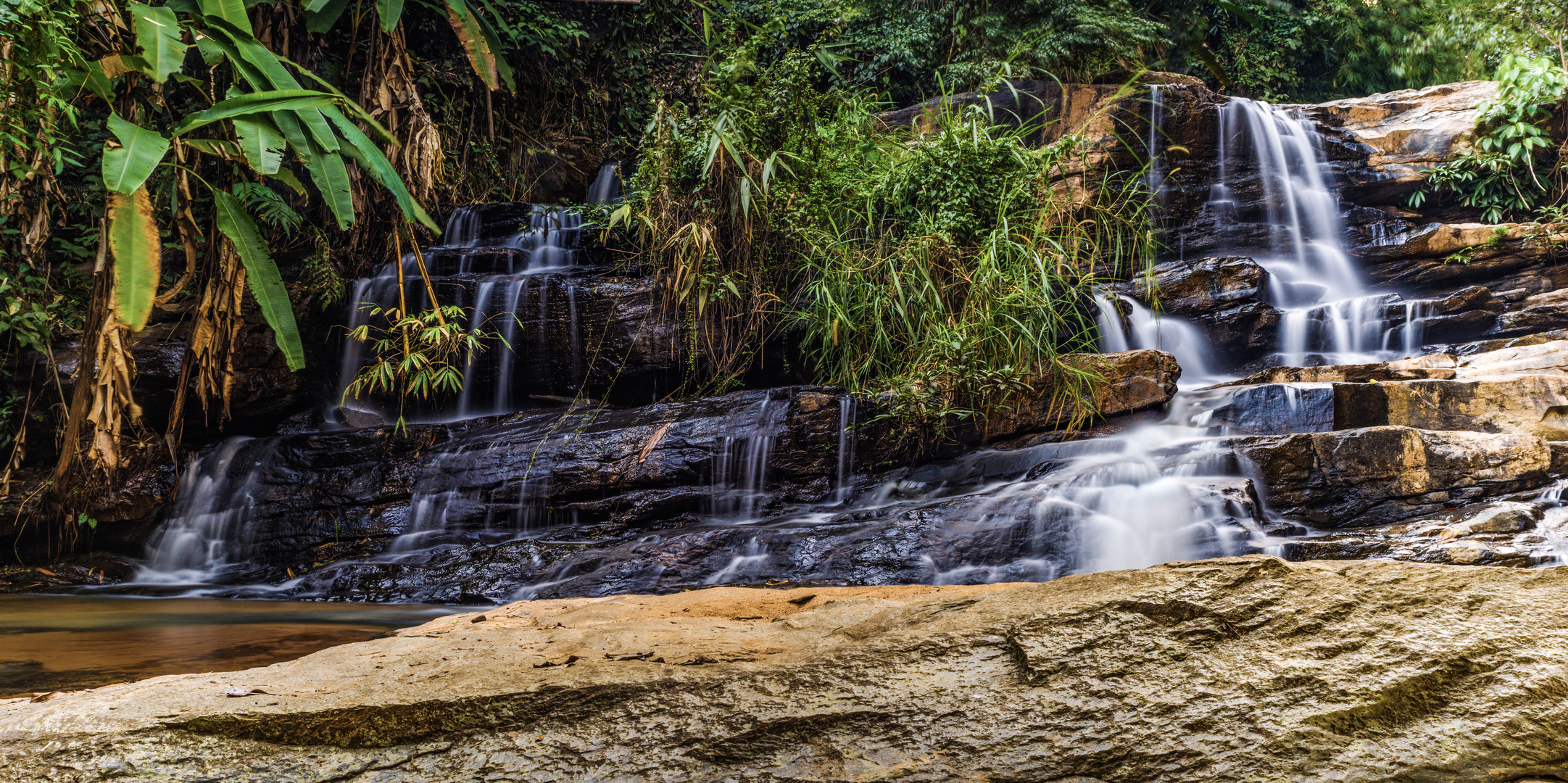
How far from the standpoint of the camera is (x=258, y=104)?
3.91 meters

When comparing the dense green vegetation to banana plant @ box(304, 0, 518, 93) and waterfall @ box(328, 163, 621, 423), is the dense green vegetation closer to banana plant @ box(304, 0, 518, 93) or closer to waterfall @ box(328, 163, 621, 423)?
banana plant @ box(304, 0, 518, 93)

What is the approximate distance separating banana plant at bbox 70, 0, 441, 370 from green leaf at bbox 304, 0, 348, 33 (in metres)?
2.03

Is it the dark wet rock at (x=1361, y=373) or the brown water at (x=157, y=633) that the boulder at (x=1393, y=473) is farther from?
the brown water at (x=157, y=633)

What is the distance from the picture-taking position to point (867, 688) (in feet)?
4.17

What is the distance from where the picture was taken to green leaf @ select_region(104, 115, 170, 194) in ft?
11.0

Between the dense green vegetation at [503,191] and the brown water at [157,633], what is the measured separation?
1.08 metres

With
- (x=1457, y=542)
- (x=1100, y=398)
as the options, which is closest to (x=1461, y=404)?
(x=1457, y=542)

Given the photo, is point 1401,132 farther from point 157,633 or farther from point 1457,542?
point 157,633

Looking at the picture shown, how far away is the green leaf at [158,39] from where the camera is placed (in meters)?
3.65

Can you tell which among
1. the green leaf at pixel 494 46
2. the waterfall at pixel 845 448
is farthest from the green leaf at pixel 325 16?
the waterfall at pixel 845 448

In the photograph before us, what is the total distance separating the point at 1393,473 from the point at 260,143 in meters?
5.77

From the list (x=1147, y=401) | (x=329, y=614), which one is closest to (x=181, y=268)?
(x=329, y=614)

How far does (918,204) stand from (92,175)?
7.07m

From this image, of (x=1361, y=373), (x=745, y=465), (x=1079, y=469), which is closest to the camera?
(x=1079, y=469)
